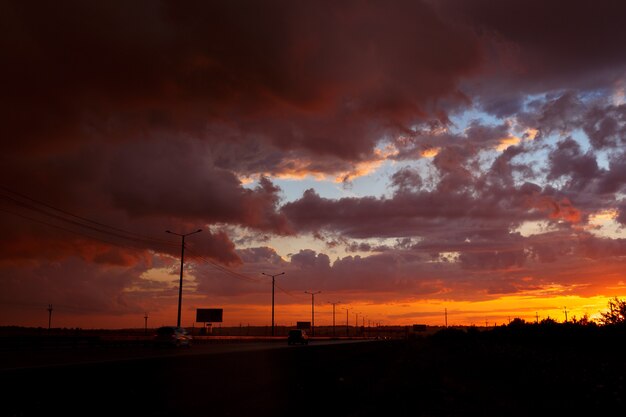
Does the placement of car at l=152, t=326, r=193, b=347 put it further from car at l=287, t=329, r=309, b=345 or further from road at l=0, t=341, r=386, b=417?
road at l=0, t=341, r=386, b=417

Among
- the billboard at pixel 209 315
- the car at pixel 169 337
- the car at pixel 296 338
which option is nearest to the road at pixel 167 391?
the car at pixel 169 337

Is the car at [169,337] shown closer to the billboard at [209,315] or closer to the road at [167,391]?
the road at [167,391]

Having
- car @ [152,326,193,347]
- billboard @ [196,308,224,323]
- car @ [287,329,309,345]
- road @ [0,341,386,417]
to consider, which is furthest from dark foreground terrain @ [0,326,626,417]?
billboard @ [196,308,224,323]

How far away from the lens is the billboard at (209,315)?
11456cm

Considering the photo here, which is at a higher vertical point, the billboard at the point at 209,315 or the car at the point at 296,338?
the billboard at the point at 209,315

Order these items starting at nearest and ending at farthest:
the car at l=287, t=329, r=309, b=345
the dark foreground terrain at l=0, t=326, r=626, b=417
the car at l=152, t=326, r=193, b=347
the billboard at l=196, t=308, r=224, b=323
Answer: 1. the dark foreground terrain at l=0, t=326, r=626, b=417
2. the car at l=152, t=326, r=193, b=347
3. the car at l=287, t=329, r=309, b=345
4. the billboard at l=196, t=308, r=224, b=323

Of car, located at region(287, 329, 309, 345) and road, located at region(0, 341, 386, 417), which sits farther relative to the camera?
car, located at region(287, 329, 309, 345)

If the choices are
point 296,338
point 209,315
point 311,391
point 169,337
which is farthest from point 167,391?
point 209,315

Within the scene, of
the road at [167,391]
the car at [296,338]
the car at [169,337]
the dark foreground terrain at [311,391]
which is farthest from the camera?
the car at [296,338]

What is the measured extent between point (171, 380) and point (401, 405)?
772 centimetres

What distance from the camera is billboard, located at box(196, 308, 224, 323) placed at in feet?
376

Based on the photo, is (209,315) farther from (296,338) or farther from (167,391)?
(167,391)

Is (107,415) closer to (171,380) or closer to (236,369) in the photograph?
(171,380)

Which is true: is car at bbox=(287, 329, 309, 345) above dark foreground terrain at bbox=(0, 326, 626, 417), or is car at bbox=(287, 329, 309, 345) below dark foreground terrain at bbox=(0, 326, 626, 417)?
below
